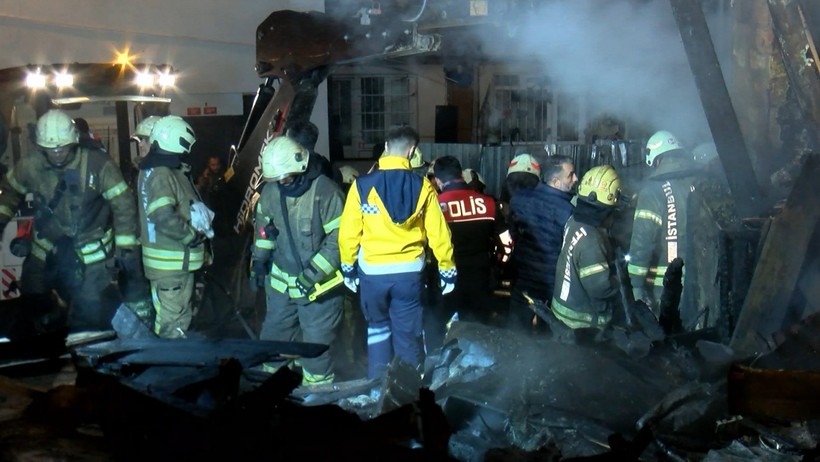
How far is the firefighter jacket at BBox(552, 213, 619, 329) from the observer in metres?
5.19

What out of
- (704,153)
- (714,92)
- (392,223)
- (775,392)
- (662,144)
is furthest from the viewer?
(704,153)

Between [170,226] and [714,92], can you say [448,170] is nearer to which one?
[170,226]

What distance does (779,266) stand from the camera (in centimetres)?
394

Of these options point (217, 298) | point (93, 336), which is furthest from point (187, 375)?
point (217, 298)

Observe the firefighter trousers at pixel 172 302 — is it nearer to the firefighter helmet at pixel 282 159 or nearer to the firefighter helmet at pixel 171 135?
the firefighter helmet at pixel 171 135

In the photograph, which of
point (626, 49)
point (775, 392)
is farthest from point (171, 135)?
point (775, 392)

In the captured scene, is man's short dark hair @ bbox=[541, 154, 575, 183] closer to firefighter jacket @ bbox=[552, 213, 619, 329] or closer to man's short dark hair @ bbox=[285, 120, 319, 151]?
firefighter jacket @ bbox=[552, 213, 619, 329]

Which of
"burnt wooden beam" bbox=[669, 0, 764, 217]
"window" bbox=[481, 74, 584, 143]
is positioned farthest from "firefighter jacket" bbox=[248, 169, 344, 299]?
"window" bbox=[481, 74, 584, 143]

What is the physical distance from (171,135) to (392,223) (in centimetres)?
201

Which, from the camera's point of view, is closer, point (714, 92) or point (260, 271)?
point (714, 92)

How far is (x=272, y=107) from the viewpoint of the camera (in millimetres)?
7469

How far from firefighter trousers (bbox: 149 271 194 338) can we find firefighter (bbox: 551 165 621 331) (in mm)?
3030

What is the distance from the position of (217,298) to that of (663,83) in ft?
14.2

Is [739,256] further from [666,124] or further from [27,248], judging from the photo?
[27,248]
